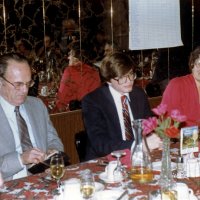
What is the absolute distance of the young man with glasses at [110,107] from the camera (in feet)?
9.86

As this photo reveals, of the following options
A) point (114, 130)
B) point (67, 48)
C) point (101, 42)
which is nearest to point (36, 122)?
point (114, 130)

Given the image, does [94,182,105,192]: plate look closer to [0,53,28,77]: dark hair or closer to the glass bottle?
the glass bottle

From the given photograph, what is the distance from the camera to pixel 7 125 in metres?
2.74

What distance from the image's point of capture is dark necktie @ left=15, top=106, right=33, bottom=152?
2773mm

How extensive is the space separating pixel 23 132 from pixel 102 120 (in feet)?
1.98

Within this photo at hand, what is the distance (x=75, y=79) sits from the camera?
16.9ft

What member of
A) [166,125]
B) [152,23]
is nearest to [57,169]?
[166,125]

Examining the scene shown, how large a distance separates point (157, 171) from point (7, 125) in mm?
1037

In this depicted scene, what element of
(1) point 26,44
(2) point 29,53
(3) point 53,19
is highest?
(3) point 53,19

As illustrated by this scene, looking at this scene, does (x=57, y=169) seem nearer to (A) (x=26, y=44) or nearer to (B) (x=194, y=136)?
(B) (x=194, y=136)

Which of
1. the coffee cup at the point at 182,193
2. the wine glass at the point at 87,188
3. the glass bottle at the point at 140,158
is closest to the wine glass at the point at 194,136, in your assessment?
the glass bottle at the point at 140,158

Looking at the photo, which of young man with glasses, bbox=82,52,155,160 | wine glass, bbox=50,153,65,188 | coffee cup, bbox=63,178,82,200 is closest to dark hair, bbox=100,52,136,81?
young man with glasses, bbox=82,52,155,160

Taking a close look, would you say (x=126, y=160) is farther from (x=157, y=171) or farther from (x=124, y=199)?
(x=124, y=199)

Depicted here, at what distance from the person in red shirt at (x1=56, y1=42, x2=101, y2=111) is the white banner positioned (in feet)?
6.18
